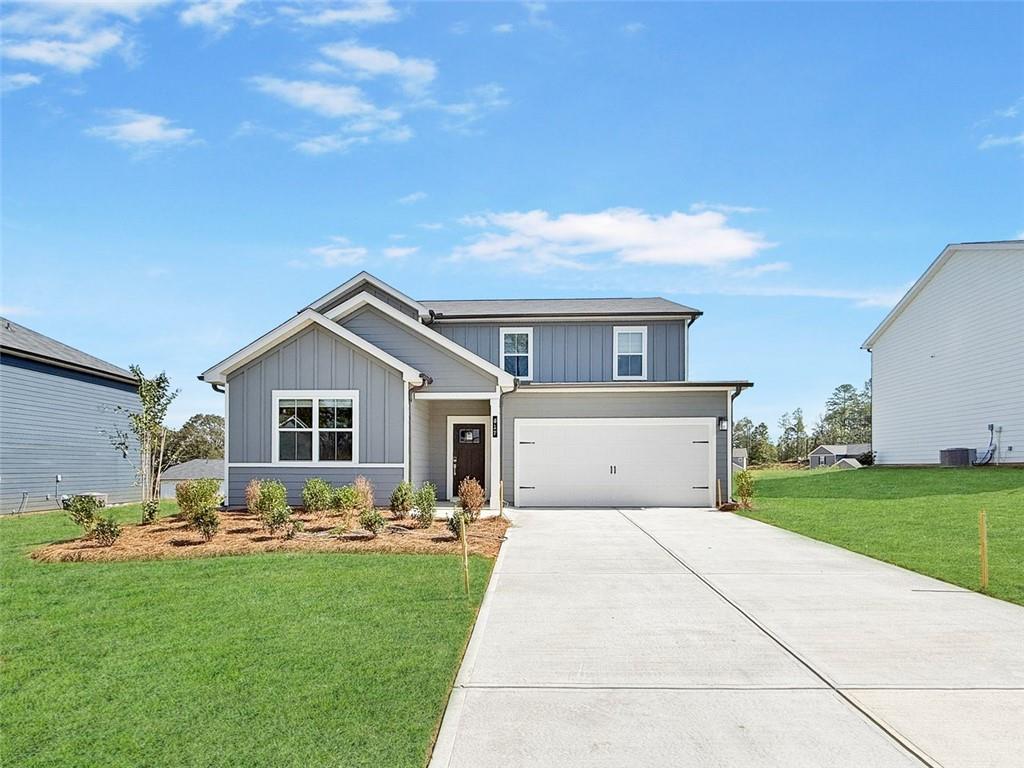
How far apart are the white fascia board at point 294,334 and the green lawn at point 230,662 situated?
289 inches

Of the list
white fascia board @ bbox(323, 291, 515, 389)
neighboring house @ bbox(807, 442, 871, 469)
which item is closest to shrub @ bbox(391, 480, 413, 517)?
white fascia board @ bbox(323, 291, 515, 389)

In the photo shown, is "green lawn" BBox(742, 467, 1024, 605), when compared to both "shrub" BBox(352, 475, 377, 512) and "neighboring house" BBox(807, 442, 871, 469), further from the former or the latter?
"neighboring house" BBox(807, 442, 871, 469)

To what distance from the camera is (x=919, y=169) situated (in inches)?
645

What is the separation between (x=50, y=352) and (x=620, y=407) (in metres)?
15.5

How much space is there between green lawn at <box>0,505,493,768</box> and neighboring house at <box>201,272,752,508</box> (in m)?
7.14

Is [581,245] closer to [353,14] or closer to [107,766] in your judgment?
[353,14]

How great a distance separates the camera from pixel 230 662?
18.0 feet

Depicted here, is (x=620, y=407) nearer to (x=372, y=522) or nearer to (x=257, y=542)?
(x=372, y=522)

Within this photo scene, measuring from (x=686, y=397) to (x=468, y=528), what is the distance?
7.99 meters

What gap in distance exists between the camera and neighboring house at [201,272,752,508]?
16.3 m

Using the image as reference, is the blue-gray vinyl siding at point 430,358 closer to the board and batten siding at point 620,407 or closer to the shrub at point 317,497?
the board and batten siding at point 620,407

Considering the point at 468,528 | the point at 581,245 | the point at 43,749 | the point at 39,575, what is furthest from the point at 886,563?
the point at 581,245

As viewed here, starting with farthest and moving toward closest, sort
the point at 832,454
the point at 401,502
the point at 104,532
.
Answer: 1. the point at 832,454
2. the point at 401,502
3. the point at 104,532

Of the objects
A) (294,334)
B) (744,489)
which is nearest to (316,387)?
(294,334)
